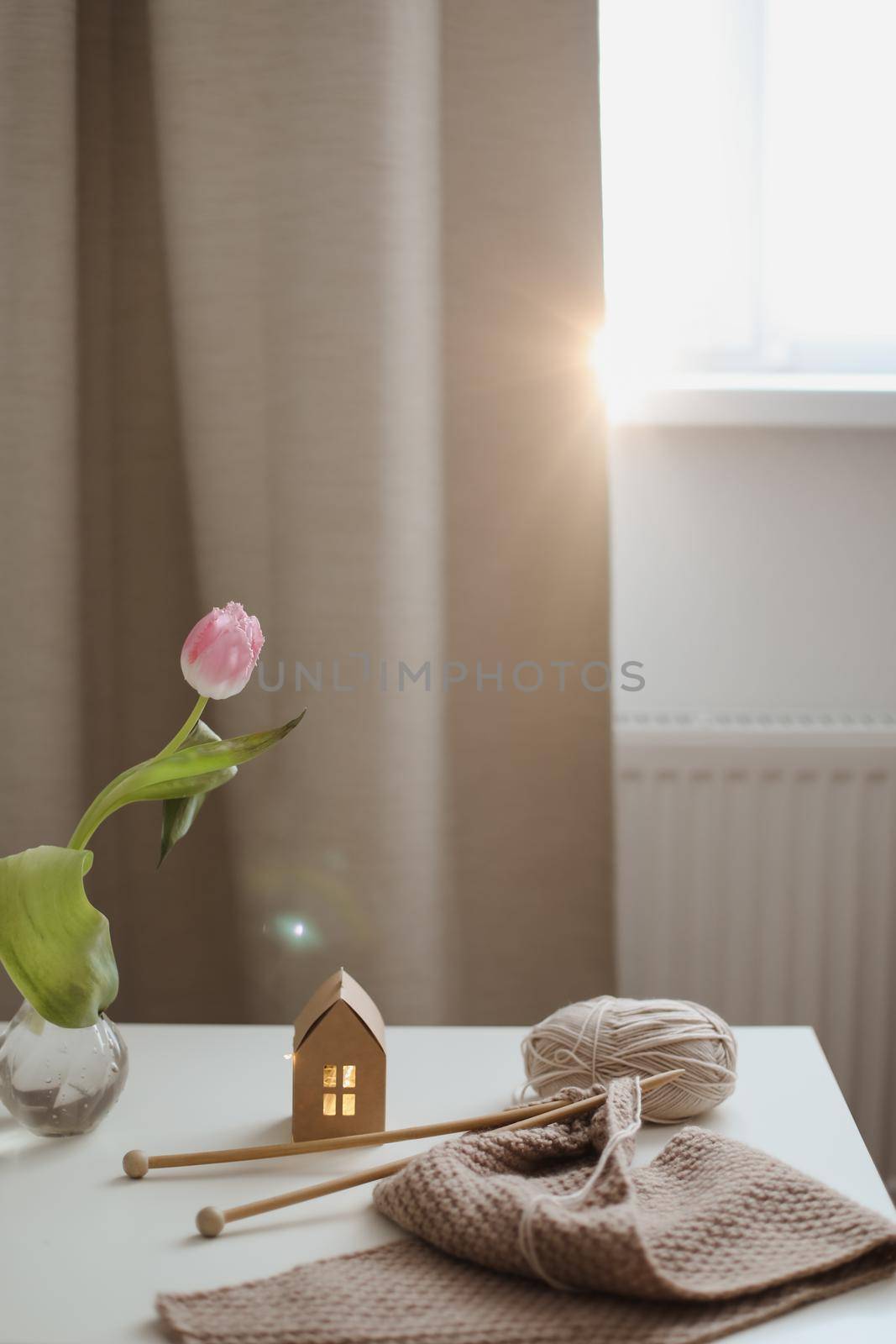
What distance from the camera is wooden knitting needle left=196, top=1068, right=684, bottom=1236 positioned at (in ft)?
2.00

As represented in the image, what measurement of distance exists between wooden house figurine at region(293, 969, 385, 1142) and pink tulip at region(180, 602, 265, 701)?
19 cm

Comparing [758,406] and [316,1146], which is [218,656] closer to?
[316,1146]

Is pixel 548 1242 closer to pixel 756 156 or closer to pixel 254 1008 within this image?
pixel 254 1008

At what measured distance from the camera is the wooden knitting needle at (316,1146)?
0.67 m

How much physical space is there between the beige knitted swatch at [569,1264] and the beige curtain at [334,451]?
510 mm

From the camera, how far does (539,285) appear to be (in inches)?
44.3

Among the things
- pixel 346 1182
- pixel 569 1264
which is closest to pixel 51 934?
pixel 346 1182

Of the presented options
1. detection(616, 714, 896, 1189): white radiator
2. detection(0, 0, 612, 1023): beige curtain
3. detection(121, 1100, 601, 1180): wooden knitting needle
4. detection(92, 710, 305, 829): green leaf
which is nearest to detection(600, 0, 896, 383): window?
detection(0, 0, 612, 1023): beige curtain

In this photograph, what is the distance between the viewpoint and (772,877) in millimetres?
1261

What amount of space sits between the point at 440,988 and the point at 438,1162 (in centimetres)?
52

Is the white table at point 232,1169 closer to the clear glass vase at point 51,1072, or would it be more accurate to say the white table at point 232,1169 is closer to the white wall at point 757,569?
the clear glass vase at point 51,1072

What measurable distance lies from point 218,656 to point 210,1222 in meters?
0.29

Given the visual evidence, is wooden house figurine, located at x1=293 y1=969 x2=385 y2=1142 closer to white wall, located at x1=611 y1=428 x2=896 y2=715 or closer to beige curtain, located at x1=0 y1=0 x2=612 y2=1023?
beige curtain, located at x1=0 y1=0 x2=612 y2=1023

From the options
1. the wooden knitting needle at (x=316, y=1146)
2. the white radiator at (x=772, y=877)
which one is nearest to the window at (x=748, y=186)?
the white radiator at (x=772, y=877)
